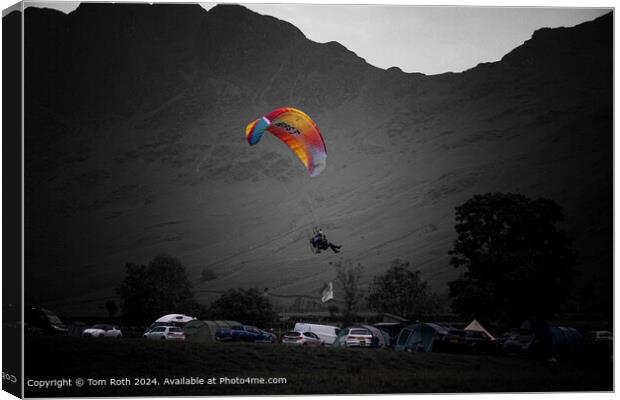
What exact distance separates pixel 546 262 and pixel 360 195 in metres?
107

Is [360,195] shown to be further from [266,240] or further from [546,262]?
[546,262]

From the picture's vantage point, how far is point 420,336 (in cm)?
2712

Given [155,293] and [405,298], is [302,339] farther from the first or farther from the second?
[405,298]

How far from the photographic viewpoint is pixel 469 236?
108 feet

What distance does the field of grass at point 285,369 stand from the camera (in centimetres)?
1966

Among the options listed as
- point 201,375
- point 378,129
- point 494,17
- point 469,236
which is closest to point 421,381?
point 201,375

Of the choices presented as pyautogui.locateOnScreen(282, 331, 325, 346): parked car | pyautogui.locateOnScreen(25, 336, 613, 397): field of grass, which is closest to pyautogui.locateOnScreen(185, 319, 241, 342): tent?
pyautogui.locateOnScreen(282, 331, 325, 346): parked car

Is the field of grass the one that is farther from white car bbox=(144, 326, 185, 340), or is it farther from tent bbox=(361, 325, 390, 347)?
white car bbox=(144, 326, 185, 340)

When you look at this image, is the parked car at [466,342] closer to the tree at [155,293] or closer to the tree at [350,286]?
the tree at [155,293]

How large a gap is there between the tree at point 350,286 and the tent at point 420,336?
32169 millimetres

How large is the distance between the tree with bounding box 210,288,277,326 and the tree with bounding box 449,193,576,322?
15.3 metres

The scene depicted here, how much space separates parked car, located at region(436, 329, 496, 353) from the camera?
2508 centimetres

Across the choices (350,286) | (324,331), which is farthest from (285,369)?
(350,286)

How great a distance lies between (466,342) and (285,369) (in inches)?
249
